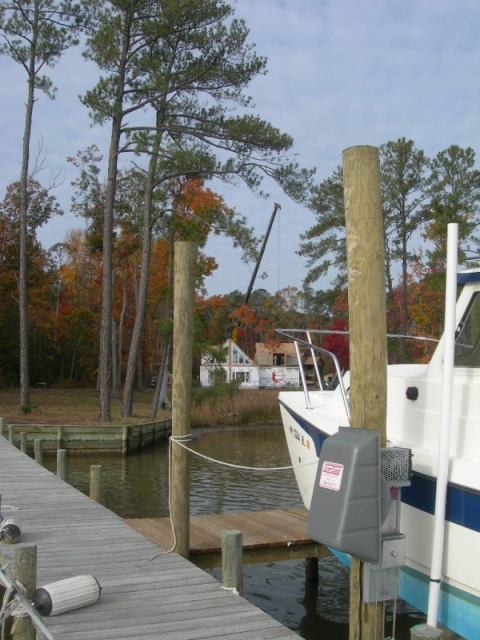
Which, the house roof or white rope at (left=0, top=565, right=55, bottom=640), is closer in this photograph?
white rope at (left=0, top=565, right=55, bottom=640)

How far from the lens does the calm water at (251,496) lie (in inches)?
316

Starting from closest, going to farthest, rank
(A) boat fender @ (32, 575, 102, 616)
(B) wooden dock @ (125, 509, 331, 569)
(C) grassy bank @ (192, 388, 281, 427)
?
(A) boat fender @ (32, 575, 102, 616) < (B) wooden dock @ (125, 509, 331, 569) < (C) grassy bank @ (192, 388, 281, 427)

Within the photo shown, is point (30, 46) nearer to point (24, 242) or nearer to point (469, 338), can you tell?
point (24, 242)

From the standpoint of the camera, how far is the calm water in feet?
26.3

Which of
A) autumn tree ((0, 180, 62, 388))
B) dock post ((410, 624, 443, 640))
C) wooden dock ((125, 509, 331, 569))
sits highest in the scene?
autumn tree ((0, 180, 62, 388))

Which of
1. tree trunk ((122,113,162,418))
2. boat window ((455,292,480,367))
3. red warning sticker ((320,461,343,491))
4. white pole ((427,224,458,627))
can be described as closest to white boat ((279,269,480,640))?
boat window ((455,292,480,367))

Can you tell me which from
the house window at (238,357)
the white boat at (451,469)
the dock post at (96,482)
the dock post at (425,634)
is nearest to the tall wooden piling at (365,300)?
the white boat at (451,469)

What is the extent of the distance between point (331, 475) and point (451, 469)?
2.82ft

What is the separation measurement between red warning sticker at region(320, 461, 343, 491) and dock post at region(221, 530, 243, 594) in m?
1.14

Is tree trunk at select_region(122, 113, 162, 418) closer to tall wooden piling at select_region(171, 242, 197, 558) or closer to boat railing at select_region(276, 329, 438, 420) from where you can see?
boat railing at select_region(276, 329, 438, 420)

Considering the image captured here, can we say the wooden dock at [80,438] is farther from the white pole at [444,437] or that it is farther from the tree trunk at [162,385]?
the white pole at [444,437]

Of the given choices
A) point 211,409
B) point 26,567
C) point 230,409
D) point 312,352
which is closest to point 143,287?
point 211,409

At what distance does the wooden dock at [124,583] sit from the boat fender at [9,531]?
0.21 ft

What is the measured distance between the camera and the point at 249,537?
7805 millimetres
